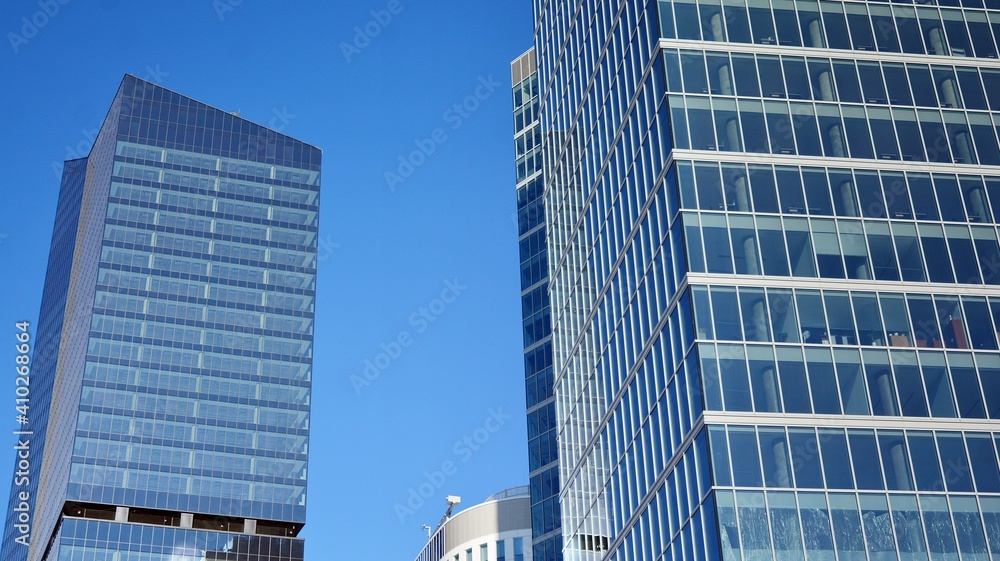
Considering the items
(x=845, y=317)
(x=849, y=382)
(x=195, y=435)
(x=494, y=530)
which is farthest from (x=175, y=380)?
(x=849, y=382)

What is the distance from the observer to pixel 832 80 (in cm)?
7056

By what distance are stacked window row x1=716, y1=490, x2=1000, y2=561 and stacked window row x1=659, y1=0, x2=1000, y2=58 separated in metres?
25.0

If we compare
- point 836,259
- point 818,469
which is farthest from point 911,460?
point 836,259

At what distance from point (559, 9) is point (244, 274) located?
361 feet

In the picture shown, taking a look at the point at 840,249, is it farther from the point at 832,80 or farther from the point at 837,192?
the point at 832,80

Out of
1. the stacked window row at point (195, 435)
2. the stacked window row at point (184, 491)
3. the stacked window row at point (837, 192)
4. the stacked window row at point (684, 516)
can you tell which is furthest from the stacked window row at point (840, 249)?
the stacked window row at point (195, 435)

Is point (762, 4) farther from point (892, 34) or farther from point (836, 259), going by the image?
point (836, 259)

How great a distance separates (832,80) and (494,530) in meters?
64.0

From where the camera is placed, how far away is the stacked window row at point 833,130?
67000 millimetres

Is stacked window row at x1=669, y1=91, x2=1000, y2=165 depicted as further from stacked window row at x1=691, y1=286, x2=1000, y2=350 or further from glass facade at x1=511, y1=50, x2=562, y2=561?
glass facade at x1=511, y1=50, x2=562, y2=561

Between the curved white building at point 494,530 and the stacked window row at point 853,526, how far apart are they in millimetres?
63714

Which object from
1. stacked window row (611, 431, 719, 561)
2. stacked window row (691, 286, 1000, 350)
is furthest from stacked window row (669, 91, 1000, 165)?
stacked window row (611, 431, 719, 561)

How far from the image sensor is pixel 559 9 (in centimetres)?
9312

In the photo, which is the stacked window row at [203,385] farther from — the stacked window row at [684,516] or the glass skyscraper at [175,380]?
the stacked window row at [684,516]
